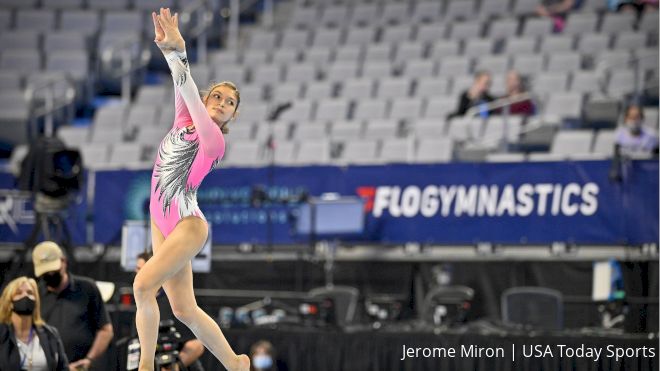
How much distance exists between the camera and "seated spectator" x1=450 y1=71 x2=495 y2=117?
1547 centimetres

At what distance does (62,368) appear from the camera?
349 inches

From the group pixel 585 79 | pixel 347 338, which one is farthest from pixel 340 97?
pixel 347 338

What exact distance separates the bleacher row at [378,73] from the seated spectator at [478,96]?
197mm

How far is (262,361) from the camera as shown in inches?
398

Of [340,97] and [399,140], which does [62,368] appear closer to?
[399,140]

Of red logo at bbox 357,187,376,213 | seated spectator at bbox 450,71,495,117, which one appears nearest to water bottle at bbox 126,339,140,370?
red logo at bbox 357,187,376,213

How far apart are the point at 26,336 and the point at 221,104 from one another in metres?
2.53

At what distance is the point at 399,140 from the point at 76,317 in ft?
22.9

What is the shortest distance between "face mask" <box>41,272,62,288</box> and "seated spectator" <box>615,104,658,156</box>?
6076 mm

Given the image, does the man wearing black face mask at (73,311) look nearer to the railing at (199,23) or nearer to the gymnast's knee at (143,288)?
the gymnast's knee at (143,288)

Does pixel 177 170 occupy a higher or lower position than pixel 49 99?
lower

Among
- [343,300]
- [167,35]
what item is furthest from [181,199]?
[343,300]

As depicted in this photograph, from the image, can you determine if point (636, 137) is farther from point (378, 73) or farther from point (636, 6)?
point (378, 73)

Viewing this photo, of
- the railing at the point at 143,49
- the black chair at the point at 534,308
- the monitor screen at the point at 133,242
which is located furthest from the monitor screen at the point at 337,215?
the railing at the point at 143,49
